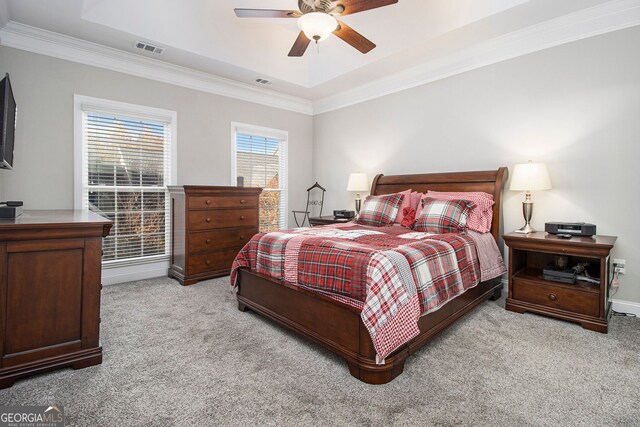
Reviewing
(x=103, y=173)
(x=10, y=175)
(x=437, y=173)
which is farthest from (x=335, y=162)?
(x=10, y=175)

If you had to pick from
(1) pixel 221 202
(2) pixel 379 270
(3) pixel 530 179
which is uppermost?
(3) pixel 530 179

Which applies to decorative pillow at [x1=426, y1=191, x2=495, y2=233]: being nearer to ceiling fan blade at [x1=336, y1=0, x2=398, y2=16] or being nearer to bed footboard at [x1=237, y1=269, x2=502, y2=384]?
bed footboard at [x1=237, y1=269, x2=502, y2=384]

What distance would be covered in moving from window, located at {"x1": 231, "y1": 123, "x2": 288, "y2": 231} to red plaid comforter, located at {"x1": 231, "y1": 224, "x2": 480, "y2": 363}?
7.93 ft

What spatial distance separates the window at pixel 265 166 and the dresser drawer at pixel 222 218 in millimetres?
689

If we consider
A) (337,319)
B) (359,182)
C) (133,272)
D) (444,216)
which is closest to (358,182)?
(359,182)

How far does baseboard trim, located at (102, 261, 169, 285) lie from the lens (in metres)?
3.71

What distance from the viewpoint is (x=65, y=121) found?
3396mm

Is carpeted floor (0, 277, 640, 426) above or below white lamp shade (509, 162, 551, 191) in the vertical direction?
below

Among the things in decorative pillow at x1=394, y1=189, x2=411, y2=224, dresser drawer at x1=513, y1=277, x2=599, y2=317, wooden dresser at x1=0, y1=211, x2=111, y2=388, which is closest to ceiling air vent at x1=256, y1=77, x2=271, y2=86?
decorative pillow at x1=394, y1=189, x2=411, y2=224

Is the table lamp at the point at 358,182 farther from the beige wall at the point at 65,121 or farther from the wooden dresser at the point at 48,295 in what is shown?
the wooden dresser at the point at 48,295

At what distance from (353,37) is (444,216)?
1813mm

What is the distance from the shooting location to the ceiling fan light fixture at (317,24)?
2404mm

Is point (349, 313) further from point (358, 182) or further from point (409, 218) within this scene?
point (358, 182)

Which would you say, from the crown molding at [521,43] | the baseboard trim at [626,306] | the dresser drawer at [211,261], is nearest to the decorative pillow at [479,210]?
the baseboard trim at [626,306]
